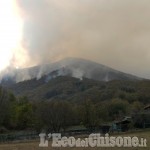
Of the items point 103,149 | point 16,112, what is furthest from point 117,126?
point 103,149

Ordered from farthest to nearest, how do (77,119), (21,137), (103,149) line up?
1. (77,119)
2. (21,137)
3. (103,149)

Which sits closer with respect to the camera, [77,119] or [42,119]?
[42,119]

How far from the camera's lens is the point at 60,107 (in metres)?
107

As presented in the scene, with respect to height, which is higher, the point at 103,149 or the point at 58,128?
the point at 58,128

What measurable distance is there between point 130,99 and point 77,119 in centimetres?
7861

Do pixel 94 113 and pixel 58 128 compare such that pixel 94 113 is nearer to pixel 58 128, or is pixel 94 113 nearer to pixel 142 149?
pixel 58 128

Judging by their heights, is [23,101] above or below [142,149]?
above

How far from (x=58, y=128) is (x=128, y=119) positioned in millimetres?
20088

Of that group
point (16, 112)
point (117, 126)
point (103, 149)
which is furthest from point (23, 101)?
point (103, 149)

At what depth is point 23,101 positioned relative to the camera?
115 metres

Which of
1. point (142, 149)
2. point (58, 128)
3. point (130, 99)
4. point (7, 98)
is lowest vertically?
point (142, 149)

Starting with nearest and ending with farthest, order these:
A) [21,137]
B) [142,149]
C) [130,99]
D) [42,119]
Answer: [142,149] → [21,137] → [42,119] → [130,99]

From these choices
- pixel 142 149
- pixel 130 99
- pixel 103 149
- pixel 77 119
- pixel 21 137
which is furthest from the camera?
pixel 130 99

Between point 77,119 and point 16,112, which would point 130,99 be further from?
point 16,112
